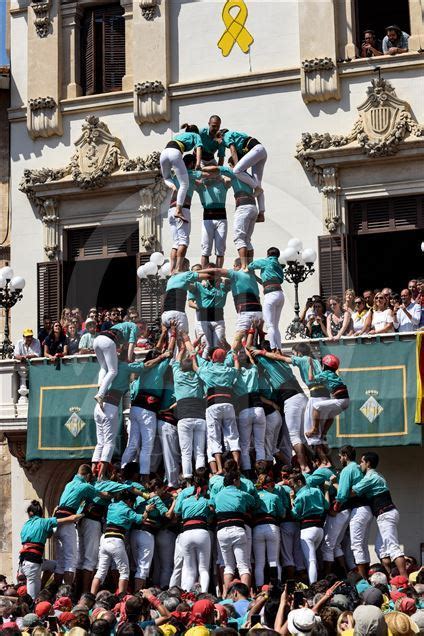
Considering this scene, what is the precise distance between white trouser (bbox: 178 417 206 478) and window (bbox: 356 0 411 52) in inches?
452

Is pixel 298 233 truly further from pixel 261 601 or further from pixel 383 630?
pixel 383 630

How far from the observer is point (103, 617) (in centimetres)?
1467

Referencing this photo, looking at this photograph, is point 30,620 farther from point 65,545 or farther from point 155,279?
point 155,279

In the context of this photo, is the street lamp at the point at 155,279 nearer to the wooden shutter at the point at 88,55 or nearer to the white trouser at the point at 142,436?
the white trouser at the point at 142,436

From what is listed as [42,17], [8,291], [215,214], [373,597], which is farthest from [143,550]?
[42,17]

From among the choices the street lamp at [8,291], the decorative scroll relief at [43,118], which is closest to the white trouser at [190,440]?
the street lamp at [8,291]

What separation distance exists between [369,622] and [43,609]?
4835 millimetres

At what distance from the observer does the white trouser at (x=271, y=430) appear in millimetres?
22938

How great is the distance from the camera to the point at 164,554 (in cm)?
2206

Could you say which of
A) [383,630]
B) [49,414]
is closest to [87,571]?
[49,414]

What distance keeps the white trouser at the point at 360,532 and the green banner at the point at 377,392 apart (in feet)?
14.5

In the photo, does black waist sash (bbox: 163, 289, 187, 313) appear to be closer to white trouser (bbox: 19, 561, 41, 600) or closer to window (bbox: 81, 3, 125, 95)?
white trouser (bbox: 19, 561, 41, 600)

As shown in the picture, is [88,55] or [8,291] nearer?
[8,291]

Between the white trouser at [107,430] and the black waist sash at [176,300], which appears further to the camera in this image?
the white trouser at [107,430]
